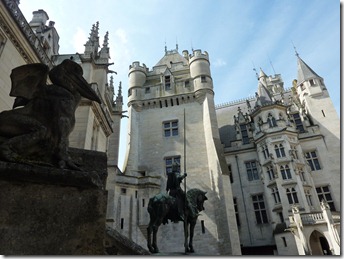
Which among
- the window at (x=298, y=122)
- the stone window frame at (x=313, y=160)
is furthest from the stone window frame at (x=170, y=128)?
the stone window frame at (x=313, y=160)

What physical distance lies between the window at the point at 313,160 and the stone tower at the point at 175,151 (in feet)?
29.4

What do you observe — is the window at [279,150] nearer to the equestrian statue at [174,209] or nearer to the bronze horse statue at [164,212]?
the equestrian statue at [174,209]

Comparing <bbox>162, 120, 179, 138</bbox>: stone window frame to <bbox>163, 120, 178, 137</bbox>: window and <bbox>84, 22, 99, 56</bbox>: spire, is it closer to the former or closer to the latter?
<bbox>163, 120, 178, 137</bbox>: window

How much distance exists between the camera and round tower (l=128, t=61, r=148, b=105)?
31720 mm

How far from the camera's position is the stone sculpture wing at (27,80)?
339cm

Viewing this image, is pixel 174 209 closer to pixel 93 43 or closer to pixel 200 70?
pixel 93 43

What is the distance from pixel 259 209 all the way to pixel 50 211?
25.1 metres

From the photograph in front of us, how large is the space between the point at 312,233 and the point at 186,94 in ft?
57.4

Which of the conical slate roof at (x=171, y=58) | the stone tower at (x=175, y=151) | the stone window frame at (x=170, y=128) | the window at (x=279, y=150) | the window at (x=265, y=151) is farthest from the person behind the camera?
the conical slate roof at (x=171, y=58)

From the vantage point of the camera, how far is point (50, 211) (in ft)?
8.84

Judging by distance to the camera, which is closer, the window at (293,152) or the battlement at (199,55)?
the window at (293,152)

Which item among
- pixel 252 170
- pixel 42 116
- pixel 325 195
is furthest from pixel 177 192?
pixel 325 195

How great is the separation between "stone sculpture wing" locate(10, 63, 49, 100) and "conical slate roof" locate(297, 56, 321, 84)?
32.4 metres

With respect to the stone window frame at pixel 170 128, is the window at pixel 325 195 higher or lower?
lower
